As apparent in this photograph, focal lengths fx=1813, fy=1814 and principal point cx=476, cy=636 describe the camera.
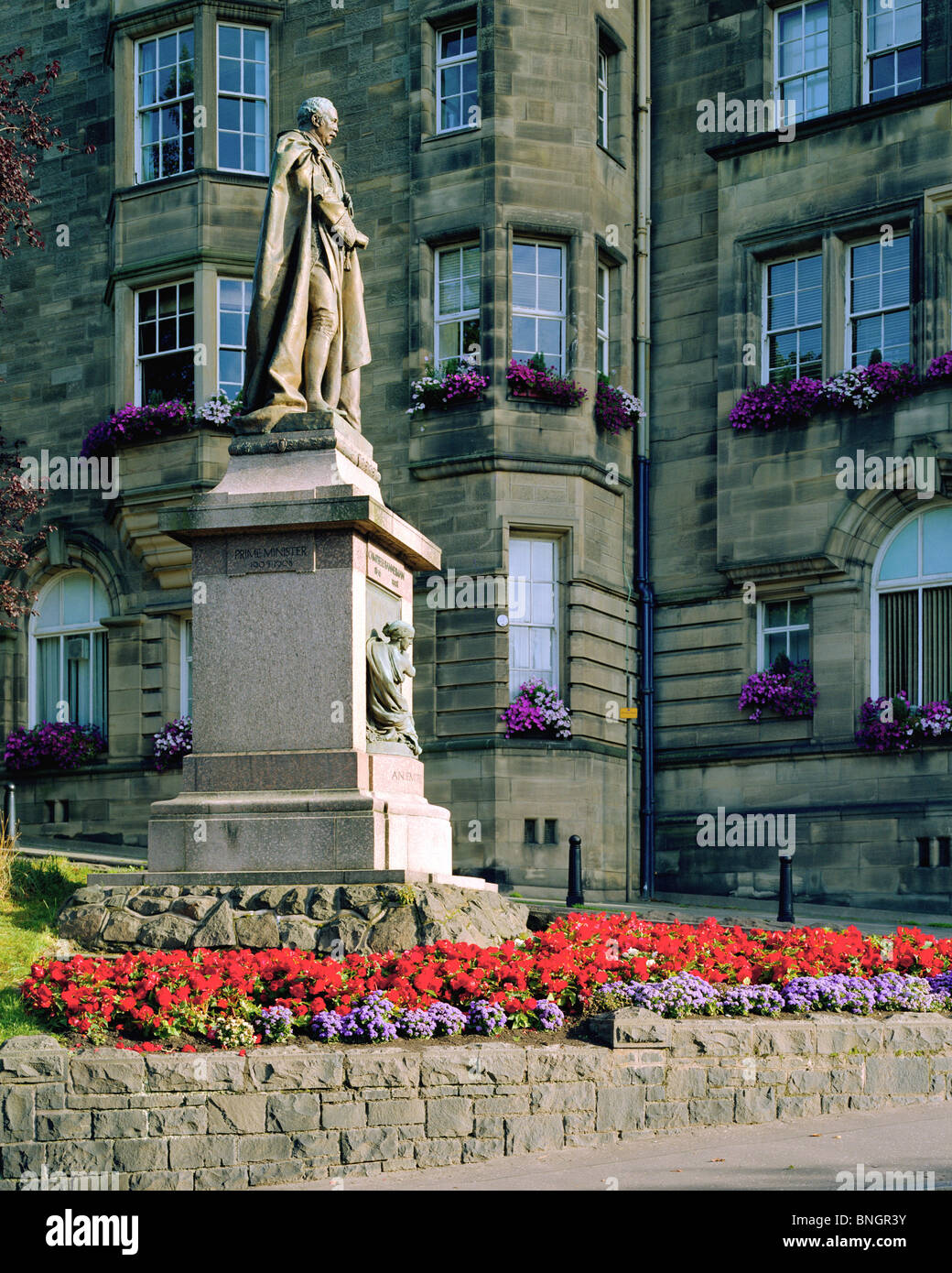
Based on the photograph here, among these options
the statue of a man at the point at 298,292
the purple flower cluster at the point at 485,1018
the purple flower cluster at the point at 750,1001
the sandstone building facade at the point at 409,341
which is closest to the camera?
the purple flower cluster at the point at 485,1018

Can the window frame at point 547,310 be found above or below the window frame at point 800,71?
below

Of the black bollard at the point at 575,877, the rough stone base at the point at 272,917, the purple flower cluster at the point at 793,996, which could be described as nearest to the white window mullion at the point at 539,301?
the black bollard at the point at 575,877

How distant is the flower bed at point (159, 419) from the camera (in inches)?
1046

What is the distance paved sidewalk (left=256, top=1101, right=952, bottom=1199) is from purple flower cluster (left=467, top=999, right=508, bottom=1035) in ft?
2.92

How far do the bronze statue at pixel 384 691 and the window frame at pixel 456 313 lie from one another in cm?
1286

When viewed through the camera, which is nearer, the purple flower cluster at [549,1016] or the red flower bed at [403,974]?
the red flower bed at [403,974]

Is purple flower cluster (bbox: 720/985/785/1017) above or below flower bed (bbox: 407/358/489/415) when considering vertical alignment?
below

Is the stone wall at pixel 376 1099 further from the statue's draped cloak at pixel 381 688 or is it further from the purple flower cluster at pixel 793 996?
the statue's draped cloak at pixel 381 688

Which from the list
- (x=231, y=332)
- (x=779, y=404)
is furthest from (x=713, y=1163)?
(x=231, y=332)

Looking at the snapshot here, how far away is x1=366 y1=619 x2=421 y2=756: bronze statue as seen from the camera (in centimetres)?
1372

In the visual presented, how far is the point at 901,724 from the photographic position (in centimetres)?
2389

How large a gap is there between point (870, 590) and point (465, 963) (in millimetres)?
14854

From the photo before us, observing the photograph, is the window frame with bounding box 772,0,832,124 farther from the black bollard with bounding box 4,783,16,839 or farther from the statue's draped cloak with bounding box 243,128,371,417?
the black bollard with bounding box 4,783,16,839

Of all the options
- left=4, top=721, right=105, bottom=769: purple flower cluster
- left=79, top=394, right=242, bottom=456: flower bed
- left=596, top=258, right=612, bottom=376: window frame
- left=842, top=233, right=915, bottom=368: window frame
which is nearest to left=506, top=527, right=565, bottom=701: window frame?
left=596, top=258, right=612, bottom=376: window frame
